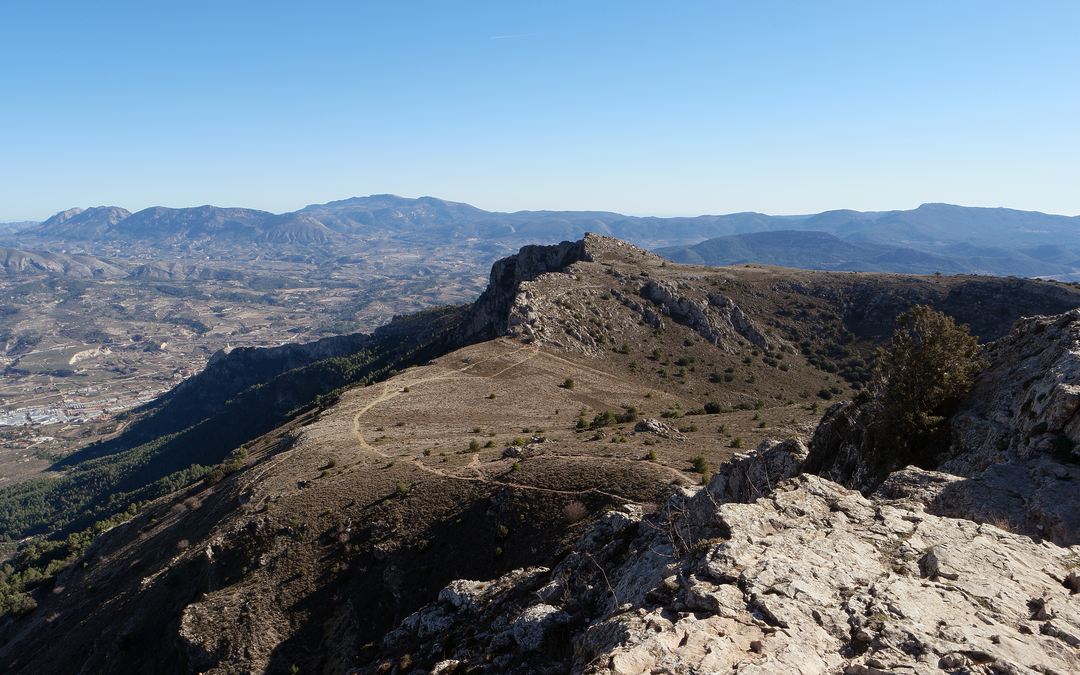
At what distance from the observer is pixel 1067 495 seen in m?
15.2

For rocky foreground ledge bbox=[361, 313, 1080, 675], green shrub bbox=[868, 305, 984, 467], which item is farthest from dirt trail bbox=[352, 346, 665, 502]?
green shrub bbox=[868, 305, 984, 467]

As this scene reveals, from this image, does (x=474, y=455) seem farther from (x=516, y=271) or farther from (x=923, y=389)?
(x=516, y=271)

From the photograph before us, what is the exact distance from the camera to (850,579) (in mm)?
12742

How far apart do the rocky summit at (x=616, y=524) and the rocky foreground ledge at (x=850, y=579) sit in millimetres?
71

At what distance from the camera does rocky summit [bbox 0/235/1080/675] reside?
11758 millimetres

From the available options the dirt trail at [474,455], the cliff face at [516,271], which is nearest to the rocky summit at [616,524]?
the dirt trail at [474,455]

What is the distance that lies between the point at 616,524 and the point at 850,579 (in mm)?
10029

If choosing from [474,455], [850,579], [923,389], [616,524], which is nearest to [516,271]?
[474,455]

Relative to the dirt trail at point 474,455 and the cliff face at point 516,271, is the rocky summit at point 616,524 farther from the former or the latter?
the cliff face at point 516,271

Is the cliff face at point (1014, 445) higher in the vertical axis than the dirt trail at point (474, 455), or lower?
higher

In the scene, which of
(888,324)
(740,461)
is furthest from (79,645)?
(888,324)

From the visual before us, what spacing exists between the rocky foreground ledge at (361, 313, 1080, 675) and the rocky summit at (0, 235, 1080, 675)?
2.8 inches

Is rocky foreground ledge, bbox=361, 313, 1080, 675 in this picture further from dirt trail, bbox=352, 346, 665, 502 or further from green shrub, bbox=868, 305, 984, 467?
dirt trail, bbox=352, 346, 665, 502

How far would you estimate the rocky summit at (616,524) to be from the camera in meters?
11.8
